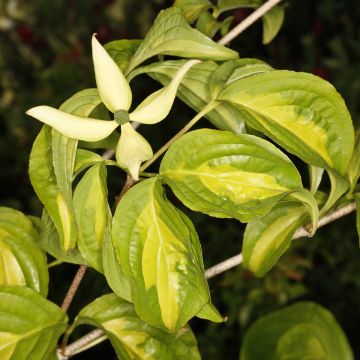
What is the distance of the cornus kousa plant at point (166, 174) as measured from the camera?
1.48 feet

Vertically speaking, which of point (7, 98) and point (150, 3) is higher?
point (150, 3)

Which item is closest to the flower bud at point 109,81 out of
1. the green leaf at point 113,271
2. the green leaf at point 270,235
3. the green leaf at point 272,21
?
the green leaf at point 113,271

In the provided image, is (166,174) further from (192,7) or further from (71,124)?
(192,7)

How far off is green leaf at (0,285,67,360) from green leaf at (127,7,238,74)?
0.70 feet

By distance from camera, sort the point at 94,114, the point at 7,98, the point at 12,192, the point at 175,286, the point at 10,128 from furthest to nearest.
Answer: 1. the point at 7,98
2. the point at 10,128
3. the point at 12,192
4. the point at 94,114
5. the point at 175,286

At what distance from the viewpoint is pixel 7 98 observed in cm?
227

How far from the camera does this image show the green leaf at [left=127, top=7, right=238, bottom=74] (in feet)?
1.67

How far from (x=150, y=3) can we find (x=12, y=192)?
0.90 metres

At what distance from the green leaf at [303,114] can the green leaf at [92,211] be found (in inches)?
5.0

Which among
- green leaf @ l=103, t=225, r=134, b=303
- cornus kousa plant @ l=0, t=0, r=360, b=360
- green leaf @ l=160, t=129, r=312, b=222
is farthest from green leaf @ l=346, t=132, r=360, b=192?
green leaf @ l=103, t=225, r=134, b=303

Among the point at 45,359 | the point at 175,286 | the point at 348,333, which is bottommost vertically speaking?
the point at 348,333

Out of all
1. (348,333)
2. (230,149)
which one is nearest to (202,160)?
(230,149)

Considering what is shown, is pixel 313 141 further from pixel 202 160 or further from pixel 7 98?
pixel 7 98

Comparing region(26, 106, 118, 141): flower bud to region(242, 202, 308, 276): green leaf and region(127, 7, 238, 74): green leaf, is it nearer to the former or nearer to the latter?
region(127, 7, 238, 74): green leaf
